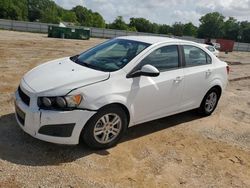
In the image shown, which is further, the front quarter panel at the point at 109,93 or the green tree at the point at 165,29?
the green tree at the point at 165,29

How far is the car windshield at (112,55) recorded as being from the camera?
4.78 m

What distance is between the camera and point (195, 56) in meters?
5.88

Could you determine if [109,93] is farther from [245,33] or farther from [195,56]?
[245,33]

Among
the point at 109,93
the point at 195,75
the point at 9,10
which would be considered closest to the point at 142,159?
the point at 109,93

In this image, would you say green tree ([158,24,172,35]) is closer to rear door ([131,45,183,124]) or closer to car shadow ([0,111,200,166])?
rear door ([131,45,183,124])

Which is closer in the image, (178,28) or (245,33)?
(245,33)

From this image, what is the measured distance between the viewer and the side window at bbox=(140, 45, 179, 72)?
196 inches

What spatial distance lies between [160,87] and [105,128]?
3.81 ft

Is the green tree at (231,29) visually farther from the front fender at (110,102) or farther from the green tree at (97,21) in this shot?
the front fender at (110,102)

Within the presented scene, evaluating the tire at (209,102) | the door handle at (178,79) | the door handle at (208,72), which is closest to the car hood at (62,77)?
the door handle at (178,79)

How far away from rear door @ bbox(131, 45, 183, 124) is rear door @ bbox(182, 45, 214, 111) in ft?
0.65

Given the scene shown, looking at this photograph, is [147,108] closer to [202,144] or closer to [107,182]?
[202,144]

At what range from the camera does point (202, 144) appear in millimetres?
5191

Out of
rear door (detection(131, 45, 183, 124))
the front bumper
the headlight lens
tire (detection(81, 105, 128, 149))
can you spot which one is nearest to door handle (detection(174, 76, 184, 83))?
rear door (detection(131, 45, 183, 124))
